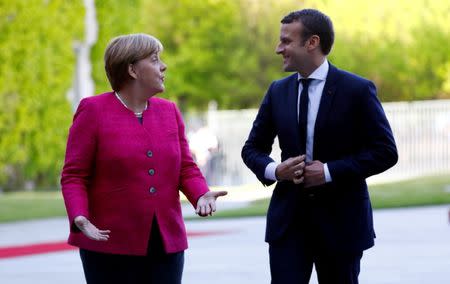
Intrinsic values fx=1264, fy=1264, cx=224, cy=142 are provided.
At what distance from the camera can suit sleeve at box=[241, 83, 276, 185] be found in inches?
238

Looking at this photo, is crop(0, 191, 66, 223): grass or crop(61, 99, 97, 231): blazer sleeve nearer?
crop(61, 99, 97, 231): blazer sleeve

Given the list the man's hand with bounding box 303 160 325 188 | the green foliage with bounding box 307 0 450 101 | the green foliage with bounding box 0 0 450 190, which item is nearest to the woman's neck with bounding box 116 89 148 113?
the man's hand with bounding box 303 160 325 188

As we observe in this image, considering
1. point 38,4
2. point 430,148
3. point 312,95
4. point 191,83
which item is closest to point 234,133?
point 430,148

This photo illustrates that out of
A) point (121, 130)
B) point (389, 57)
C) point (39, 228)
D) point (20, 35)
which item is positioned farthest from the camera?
point (389, 57)

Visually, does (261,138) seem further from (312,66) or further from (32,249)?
(32,249)

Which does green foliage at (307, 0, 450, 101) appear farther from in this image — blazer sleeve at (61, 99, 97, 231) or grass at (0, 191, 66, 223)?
blazer sleeve at (61, 99, 97, 231)

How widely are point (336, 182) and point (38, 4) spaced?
689 inches

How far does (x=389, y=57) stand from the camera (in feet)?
145

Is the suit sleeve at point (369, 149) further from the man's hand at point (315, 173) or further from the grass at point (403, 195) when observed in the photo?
the grass at point (403, 195)

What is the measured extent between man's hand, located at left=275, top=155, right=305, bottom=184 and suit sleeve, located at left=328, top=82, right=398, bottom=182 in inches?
5.5

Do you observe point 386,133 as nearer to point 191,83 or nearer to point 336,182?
point 336,182

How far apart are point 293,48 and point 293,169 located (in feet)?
2.01

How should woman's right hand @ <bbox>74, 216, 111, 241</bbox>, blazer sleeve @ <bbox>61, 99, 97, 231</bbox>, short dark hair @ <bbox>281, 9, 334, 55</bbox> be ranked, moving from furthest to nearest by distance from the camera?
1. short dark hair @ <bbox>281, 9, 334, 55</bbox>
2. blazer sleeve @ <bbox>61, 99, 97, 231</bbox>
3. woman's right hand @ <bbox>74, 216, 111, 241</bbox>

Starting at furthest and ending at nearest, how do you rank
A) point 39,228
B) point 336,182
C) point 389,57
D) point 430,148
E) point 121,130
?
point 389,57, point 430,148, point 39,228, point 336,182, point 121,130
